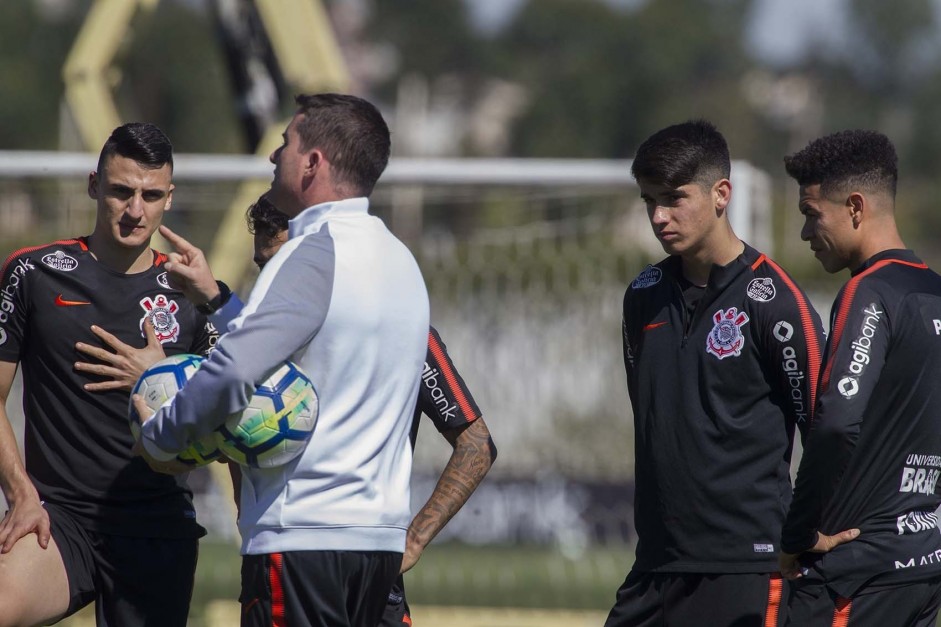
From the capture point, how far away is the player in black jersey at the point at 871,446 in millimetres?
4082

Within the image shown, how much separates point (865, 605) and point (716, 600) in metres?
0.50

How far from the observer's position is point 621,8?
88312 millimetres

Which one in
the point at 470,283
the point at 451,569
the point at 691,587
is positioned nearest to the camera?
the point at 691,587

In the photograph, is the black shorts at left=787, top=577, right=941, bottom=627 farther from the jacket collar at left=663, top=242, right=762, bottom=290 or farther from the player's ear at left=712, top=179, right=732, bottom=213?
the player's ear at left=712, top=179, right=732, bottom=213

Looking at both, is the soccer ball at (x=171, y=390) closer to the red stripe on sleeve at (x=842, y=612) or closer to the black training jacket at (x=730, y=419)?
the black training jacket at (x=730, y=419)

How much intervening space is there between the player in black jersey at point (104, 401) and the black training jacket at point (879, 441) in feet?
7.57

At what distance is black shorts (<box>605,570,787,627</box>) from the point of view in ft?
14.7

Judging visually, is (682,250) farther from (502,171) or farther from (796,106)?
(796,106)

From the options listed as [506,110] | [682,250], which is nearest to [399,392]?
[682,250]

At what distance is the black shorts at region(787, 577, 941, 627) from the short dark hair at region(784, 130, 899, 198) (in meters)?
1.29

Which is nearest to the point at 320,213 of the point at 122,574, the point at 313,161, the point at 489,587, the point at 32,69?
the point at 313,161

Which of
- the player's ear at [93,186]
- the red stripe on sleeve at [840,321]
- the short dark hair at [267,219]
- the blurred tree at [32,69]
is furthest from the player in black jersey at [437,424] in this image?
the blurred tree at [32,69]

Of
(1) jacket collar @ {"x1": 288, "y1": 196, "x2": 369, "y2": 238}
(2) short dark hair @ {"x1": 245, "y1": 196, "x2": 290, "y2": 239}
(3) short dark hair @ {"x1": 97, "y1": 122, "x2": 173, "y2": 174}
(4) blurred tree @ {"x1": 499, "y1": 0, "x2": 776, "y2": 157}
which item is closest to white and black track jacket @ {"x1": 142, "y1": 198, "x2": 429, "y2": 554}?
(1) jacket collar @ {"x1": 288, "y1": 196, "x2": 369, "y2": 238}

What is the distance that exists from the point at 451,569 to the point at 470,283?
265cm
